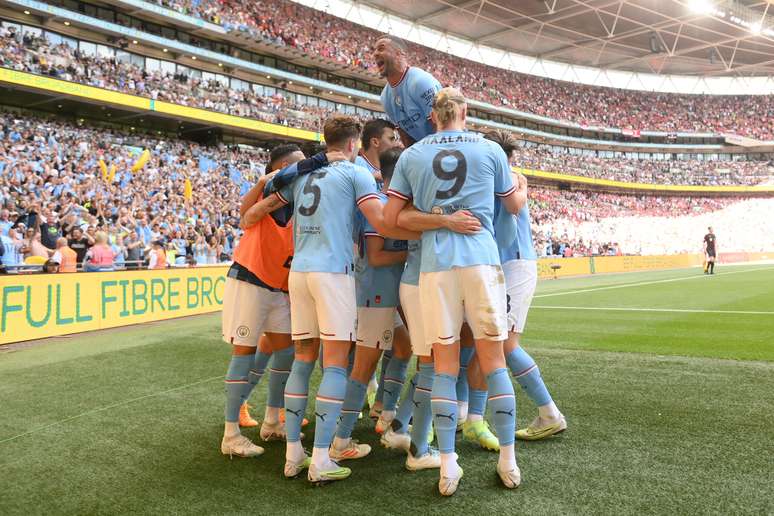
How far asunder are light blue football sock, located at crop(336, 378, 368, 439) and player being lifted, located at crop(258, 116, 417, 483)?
0.34 meters

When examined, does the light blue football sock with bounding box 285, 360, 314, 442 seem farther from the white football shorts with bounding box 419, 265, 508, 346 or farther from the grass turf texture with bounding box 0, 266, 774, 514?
the white football shorts with bounding box 419, 265, 508, 346

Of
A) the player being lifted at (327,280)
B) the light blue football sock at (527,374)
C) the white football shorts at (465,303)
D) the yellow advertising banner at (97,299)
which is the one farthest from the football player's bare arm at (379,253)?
the yellow advertising banner at (97,299)

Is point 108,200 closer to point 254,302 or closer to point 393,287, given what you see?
point 254,302

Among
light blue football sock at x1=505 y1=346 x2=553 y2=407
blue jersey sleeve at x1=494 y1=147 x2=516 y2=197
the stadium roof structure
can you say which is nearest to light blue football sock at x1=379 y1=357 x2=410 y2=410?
light blue football sock at x1=505 y1=346 x2=553 y2=407

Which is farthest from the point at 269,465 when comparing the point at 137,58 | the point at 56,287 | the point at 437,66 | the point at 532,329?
the point at 437,66

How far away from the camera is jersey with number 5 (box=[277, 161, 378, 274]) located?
11.3 ft

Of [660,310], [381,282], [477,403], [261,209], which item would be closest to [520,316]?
[477,403]

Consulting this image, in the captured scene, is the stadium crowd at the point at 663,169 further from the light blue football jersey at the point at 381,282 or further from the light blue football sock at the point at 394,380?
the light blue football jersey at the point at 381,282

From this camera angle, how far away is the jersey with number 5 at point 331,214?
3.45m

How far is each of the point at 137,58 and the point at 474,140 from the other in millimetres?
30511

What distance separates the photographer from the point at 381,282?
384 centimetres

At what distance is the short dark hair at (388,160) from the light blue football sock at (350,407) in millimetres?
1485

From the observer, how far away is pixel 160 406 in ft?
16.4

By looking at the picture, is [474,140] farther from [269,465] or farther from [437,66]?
[437,66]
